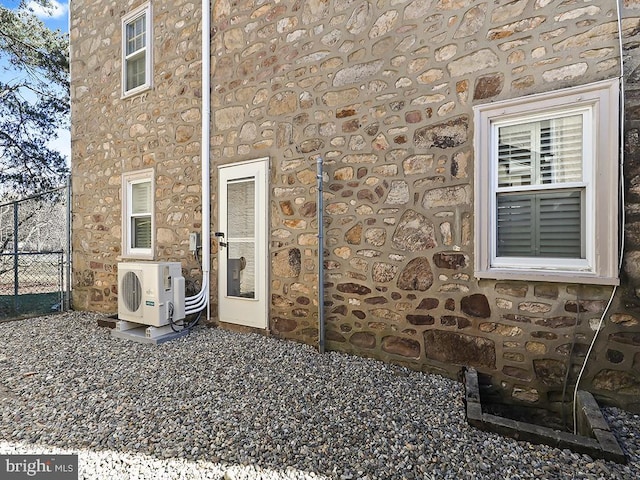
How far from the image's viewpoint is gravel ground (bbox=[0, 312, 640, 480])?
6.00ft

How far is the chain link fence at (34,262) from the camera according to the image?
5.69 meters

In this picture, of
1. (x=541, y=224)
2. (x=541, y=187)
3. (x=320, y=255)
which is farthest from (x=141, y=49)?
(x=541, y=224)

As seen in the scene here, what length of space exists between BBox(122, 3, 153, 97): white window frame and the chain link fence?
Answer: 2.08m

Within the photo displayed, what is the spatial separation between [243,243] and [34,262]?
18.7 ft

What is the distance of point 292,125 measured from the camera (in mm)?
3850

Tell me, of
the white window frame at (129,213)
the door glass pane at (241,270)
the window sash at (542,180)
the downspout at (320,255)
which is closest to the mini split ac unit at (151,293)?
the door glass pane at (241,270)

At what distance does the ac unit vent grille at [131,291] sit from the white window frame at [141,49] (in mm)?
2709

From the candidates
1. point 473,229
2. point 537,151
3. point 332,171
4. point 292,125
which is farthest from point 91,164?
point 537,151

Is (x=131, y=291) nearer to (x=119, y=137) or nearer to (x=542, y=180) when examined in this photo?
(x=119, y=137)

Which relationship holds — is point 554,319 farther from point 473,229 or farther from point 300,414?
point 300,414

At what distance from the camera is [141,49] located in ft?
17.0

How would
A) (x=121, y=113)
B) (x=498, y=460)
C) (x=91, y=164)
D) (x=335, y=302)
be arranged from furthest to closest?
(x=91, y=164) < (x=121, y=113) < (x=335, y=302) < (x=498, y=460)

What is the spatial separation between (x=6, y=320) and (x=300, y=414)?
504 cm

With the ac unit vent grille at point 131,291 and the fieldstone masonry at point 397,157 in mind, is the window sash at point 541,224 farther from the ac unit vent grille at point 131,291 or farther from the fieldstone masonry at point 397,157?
the ac unit vent grille at point 131,291
